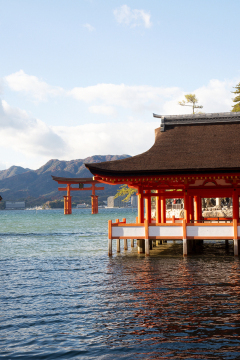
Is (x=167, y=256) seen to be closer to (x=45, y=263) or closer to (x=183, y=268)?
(x=183, y=268)

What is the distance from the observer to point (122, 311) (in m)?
11.2

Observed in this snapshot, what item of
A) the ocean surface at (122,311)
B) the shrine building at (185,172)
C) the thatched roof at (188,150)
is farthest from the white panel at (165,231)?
the thatched roof at (188,150)

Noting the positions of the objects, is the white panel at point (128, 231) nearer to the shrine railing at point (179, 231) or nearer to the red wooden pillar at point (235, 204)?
the shrine railing at point (179, 231)

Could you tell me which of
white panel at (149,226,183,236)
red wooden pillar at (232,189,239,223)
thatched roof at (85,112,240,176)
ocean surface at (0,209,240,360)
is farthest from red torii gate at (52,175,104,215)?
ocean surface at (0,209,240,360)

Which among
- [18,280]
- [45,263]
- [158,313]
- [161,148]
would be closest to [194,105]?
[161,148]

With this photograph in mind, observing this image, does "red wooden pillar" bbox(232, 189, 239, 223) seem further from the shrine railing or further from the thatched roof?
the thatched roof

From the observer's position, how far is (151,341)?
8.73 m

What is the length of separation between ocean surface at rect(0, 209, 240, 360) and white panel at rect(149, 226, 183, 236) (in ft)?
5.02

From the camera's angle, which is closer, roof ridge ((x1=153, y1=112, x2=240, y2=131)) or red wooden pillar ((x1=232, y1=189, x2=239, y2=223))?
red wooden pillar ((x1=232, y1=189, x2=239, y2=223))

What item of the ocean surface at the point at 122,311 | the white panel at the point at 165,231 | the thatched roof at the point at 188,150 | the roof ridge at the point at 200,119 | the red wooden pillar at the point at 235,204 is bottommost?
the ocean surface at the point at 122,311

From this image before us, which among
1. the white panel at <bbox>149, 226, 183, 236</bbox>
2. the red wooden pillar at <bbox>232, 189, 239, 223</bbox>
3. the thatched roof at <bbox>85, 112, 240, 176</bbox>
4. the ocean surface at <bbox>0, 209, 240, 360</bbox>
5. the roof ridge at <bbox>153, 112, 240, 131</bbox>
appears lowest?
the ocean surface at <bbox>0, 209, 240, 360</bbox>

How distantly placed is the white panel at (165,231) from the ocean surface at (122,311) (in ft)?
5.02

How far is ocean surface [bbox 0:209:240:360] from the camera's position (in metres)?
8.40

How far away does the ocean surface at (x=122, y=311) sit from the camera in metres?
8.40
